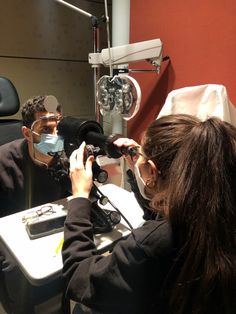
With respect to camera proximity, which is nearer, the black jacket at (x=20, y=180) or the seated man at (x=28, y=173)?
the seated man at (x=28, y=173)

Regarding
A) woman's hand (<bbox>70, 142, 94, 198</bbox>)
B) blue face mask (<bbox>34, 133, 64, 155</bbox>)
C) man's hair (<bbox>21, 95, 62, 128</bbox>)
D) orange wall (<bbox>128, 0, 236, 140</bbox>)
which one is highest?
orange wall (<bbox>128, 0, 236, 140</bbox>)

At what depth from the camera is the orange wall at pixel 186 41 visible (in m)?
1.42

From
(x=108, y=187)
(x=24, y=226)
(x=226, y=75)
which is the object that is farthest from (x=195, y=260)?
(x=226, y=75)

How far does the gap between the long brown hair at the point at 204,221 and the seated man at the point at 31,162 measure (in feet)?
2.37

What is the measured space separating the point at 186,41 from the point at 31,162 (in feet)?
3.47

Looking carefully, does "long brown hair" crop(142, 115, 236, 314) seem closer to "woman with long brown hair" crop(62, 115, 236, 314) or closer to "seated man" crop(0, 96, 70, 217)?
"woman with long brown hair" crop(62, 115, 236, 314)

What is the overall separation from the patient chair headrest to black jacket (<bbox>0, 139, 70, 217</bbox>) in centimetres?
44

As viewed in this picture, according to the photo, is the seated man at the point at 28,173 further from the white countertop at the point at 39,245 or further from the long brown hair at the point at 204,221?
the long brown hair at the point at 204,221

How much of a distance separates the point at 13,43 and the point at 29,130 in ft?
4.93

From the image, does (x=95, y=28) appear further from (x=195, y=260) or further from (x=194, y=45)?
(x=195, y=260)

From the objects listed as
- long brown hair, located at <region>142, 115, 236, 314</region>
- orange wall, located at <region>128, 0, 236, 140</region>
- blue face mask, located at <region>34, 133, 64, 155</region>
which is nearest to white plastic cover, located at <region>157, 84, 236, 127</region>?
orange wall, located at <region>128, 0, 236, 140</region>

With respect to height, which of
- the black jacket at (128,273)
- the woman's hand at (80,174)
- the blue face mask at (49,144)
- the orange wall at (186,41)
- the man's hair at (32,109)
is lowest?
the black jacket at (128,273)

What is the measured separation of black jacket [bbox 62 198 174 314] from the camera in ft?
2.13

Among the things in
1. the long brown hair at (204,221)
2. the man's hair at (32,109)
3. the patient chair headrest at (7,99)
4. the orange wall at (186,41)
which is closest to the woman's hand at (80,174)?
the long brown hair at (204,221)
